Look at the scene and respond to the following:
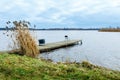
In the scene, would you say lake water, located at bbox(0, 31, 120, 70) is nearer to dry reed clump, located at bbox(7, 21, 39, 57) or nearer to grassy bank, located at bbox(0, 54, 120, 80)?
dry reed clump, located at bbox(7, 21, 39, 57)

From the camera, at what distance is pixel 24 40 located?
15.6 meters

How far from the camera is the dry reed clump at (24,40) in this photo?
1549 cm

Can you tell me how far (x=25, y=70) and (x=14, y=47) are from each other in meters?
7.08

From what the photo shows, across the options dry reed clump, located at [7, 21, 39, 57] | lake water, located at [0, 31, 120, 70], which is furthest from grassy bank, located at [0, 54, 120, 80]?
lake water, located at [0, 31, 120, 70]

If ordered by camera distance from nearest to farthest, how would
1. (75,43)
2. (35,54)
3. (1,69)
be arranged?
(1,69) < (35,54) < (75,43)

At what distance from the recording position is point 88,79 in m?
8.85

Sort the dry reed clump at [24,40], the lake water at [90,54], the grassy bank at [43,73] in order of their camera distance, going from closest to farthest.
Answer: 1. the grassy bank at [43,73]
2. the dry reed clump at [24,40]
3. the lake water at [90,54]

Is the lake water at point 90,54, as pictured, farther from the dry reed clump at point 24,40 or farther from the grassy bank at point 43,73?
the grassy bank at point 43,73

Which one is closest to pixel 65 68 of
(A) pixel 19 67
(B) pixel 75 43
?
(A) pixel 19 67

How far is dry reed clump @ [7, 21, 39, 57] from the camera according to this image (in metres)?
15.5

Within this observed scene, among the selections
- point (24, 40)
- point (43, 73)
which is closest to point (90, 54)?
point (24, 40)

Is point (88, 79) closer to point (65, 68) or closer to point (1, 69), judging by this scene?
point (65, 68)

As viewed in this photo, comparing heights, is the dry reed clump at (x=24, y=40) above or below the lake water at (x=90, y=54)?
above

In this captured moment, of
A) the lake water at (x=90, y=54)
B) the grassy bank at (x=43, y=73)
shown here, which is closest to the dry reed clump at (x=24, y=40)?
the lake water at (x=90, y=54)
